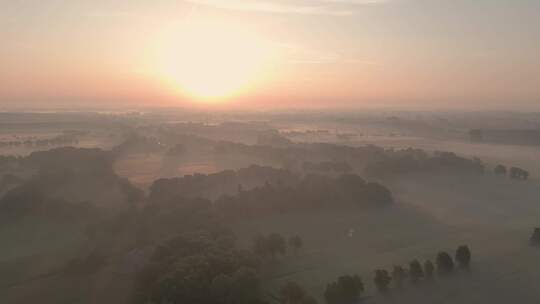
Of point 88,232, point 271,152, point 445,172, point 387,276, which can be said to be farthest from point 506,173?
point 88,232

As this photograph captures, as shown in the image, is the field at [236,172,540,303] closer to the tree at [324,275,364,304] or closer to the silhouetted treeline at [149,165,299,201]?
the tree at [324,275,364,304]

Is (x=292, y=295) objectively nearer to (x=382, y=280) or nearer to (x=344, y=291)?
(x=344, y=291)

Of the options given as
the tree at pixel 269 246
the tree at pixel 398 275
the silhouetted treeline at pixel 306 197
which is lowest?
the tree at pixel 398 275

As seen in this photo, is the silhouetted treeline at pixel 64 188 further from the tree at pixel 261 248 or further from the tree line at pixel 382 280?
the tree line at pixel 382 280

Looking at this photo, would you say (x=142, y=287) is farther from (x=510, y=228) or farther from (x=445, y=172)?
(x=445, y=172)

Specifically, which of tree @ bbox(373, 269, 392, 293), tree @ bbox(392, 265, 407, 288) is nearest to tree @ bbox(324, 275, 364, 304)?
tree @ bbox(373, 269, 392, 293)

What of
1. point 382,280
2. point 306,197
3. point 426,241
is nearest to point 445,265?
point 382,280

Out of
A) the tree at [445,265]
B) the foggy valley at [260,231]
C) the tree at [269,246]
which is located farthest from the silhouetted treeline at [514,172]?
the tree at [269,246]
